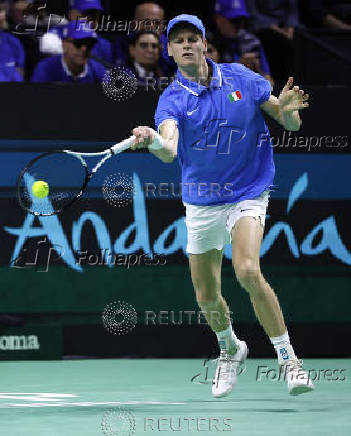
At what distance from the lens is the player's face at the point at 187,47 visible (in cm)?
685

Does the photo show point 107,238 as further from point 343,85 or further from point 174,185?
point 343,85

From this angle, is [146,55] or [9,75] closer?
[9,75]

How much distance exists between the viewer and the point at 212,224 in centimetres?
698

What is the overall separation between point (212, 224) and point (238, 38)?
390 cm

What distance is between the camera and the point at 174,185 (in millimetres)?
9125

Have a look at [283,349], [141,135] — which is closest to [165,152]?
[141,135]

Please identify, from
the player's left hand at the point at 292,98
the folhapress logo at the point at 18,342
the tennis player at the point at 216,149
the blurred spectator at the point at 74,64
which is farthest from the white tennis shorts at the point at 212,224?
the blurred spectator at the point at 74,64

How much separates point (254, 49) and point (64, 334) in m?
3.23

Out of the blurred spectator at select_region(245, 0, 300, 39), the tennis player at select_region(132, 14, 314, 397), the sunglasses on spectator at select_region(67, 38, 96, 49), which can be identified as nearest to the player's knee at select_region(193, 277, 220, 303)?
the tennis player at select_region(132, 14, 314, 397)

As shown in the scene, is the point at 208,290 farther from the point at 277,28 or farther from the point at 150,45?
the point at 277,28

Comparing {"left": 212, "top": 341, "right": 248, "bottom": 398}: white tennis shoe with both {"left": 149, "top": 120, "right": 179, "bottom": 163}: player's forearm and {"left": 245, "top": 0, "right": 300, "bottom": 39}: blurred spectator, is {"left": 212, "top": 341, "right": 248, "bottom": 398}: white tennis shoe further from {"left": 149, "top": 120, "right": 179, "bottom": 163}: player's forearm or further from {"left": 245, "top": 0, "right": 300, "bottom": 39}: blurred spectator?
{"left": 245, "top": 0, "right": 300, "bottom": 39}: blurred spectator

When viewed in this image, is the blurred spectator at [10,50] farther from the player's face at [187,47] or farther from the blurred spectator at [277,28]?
the player's face at [187,47]

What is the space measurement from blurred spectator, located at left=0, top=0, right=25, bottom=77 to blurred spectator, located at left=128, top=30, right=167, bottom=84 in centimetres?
96

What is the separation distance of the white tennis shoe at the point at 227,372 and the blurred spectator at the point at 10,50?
11.6 feet
